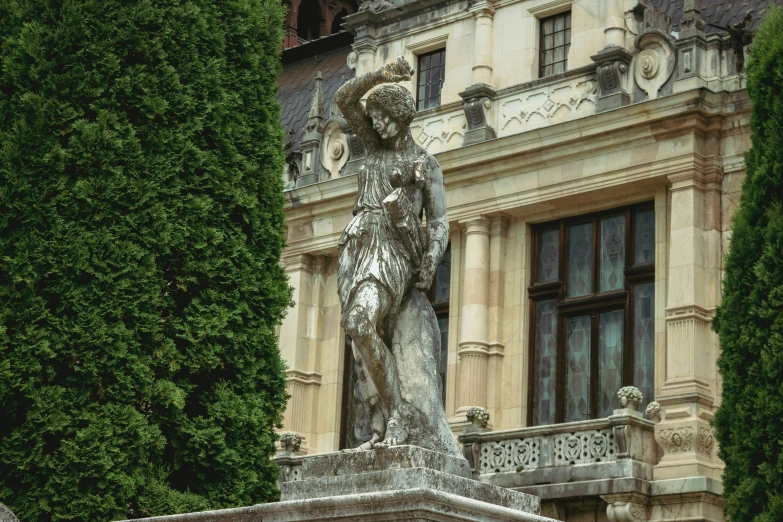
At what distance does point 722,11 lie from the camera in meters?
25.6

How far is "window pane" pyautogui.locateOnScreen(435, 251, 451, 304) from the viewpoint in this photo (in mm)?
26969

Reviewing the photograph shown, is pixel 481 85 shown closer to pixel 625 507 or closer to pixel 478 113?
pixel 478 113

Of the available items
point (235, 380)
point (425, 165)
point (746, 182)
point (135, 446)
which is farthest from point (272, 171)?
point (425, 165)

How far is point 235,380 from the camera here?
1667 cm

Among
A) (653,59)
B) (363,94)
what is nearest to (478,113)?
(653,59)

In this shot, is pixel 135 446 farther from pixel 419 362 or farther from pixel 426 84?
pixel 426 84

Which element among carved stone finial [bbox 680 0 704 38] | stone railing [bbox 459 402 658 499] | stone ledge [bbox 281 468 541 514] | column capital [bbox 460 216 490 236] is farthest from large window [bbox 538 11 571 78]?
A: stone ledge [bbox 281 468 541 514]

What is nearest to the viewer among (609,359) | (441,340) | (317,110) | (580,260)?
(609,359)

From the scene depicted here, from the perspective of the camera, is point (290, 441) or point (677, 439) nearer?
point (677, 439)

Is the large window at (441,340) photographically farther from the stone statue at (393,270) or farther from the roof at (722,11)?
the stone statue at (393,270)

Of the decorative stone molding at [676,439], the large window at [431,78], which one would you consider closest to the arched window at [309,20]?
the large window at [431,78]

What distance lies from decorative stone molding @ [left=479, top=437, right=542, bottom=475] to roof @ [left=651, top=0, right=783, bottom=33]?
7.30m

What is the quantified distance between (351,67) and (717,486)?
37.4 feet

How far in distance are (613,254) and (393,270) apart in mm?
14404
